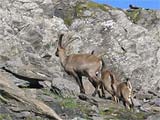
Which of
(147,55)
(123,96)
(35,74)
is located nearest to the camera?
(35,74)

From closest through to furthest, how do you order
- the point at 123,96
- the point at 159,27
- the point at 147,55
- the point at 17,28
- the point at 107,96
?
the point at 123,96 → the point at 107,96 → the point at 17,28 → the point at 147,55 → the point at 159,27

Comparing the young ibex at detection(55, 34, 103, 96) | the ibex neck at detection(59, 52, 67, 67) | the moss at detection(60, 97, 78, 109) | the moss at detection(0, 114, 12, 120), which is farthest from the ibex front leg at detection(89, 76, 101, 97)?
the moss at detection(0, 114, 12, 120)

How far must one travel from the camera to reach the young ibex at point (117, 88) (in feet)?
52.2

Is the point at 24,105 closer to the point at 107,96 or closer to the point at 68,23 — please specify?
the point at 107,96

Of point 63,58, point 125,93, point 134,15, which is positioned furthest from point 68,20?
point 125,93

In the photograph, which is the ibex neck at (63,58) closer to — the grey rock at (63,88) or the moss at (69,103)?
the grey rock at (63,88)

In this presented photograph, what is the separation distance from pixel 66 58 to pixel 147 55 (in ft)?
23.8

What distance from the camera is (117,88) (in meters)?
16.5

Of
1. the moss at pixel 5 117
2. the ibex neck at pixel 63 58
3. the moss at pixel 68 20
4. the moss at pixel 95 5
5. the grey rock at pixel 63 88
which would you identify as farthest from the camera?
the moss at pixel 95 5

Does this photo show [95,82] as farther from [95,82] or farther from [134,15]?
[134,15]

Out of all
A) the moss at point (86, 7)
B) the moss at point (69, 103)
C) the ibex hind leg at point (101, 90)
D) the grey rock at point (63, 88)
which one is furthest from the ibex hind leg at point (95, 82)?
the moss at point (86, 7)

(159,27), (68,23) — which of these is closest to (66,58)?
(68,23)

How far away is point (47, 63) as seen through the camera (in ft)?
A: 64.4

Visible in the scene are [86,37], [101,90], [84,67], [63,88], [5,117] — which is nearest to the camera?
[5,117]
